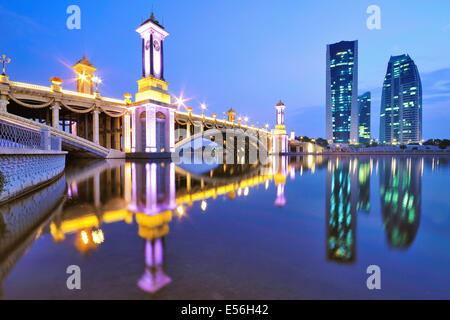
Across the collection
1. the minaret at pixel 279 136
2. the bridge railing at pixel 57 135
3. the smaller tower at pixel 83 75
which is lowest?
the bridge railing at pixel 57 135

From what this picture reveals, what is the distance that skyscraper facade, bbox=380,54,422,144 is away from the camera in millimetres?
115750

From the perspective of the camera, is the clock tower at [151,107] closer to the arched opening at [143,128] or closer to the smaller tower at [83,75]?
the arched opening at [143,128]

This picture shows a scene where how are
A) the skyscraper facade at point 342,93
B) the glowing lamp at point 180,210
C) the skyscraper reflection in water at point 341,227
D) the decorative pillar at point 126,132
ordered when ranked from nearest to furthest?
1. the skyscraper reflection in water at point 341,227
2. the glowing lamp at point 180,210
3. the decorative pillar at point 126,132
4. the skyscraper facade at point 342,93

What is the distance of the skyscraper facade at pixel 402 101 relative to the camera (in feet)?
380

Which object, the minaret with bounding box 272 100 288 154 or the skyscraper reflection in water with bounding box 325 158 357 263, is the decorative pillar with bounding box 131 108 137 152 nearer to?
the skyscraper reflection in water with bounding box 325 158 357 263

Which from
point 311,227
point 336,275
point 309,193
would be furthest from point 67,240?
point 309,193

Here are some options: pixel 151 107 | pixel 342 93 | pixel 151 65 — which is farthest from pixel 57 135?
pixel 342 93

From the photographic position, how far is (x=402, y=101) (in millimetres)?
121250

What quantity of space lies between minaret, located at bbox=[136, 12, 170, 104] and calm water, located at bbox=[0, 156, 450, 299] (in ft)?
81.4

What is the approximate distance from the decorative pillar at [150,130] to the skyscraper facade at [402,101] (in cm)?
14399

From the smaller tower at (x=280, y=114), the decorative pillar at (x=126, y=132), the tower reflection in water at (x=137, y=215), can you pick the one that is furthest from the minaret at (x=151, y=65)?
the smaller tower at (x=280, y=114)

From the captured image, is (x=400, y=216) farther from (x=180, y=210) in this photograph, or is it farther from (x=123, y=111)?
(x=123, y=111)
